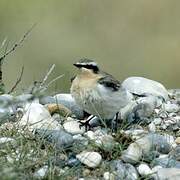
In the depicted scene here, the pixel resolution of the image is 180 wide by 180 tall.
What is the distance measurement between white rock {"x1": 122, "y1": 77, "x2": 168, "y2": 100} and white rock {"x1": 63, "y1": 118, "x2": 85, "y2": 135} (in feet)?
3.43

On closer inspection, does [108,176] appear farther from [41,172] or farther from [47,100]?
[47,100]

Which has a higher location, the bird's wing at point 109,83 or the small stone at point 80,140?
the bird's wing at point 109,83

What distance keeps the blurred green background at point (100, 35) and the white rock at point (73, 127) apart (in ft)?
16.2

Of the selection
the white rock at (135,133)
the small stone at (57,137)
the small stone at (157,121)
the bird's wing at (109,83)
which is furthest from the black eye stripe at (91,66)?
the small stone at (57,137)

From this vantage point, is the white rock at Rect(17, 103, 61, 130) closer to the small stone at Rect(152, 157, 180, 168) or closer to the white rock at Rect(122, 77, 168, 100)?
the small stone at Rect(152, 157, 180, 168)

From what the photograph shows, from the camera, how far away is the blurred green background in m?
12.8

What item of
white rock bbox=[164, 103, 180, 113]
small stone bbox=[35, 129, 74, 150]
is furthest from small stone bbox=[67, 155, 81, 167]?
white rock bbox=[164, 103, 180, 113]

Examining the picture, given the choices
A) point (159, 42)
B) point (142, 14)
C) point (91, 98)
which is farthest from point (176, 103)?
point (142, 14)

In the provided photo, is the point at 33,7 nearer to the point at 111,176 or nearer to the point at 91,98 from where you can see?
the point at 91,98

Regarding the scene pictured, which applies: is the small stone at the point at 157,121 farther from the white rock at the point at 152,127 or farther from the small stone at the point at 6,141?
the small stone at the point at 6,141

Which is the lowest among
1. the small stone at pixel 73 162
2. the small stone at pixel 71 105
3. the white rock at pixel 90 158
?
the small stone at pixel 71 105

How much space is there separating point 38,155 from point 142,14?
29.2ft

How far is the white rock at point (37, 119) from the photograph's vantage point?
677 cm

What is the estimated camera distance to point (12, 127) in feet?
21.7
